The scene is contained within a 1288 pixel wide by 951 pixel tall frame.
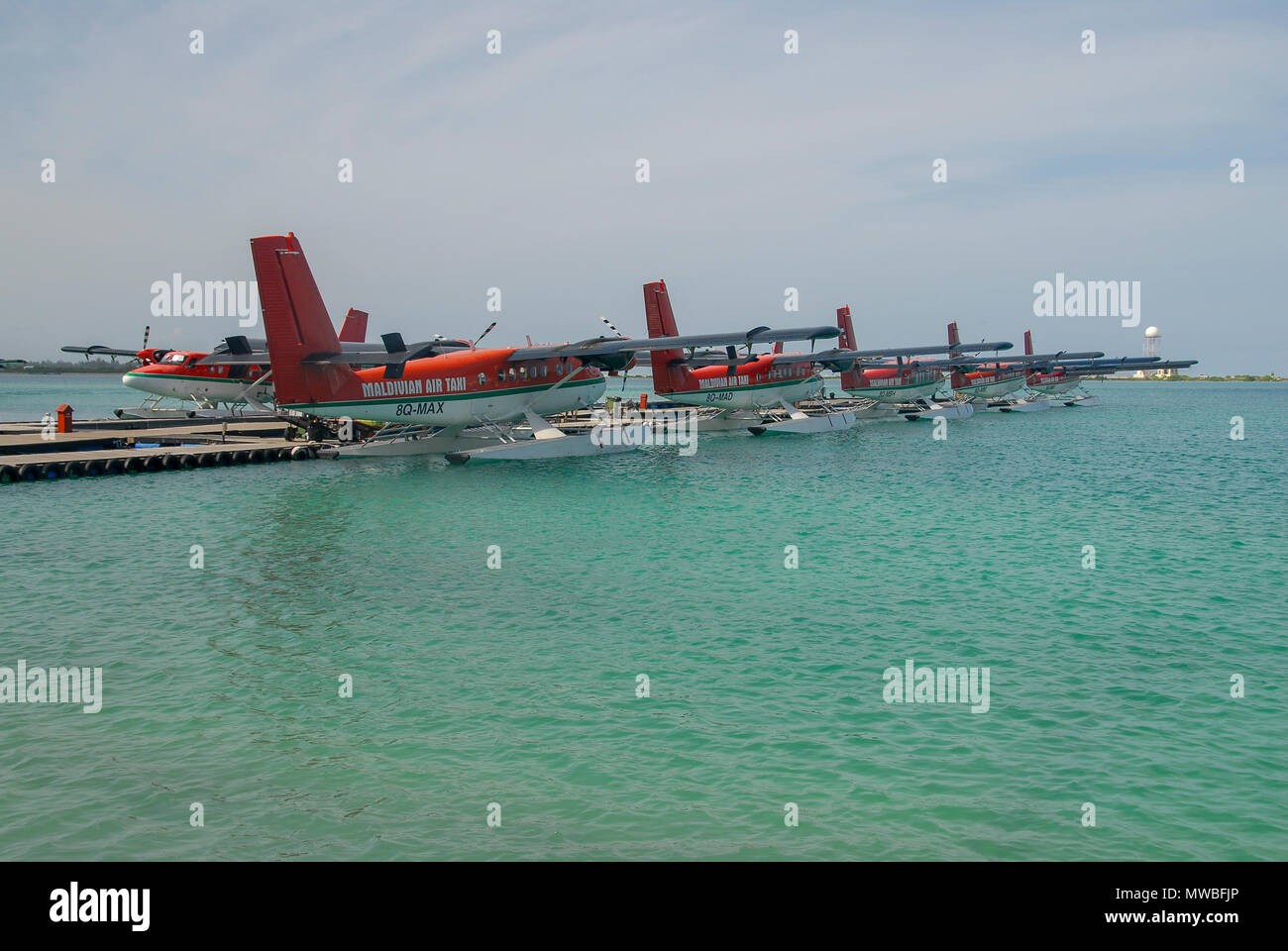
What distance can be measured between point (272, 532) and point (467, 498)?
5.99 meters

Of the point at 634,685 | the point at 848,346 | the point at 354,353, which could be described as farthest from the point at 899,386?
the point at 634,685

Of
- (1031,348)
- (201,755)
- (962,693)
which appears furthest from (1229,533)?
(1031,348)

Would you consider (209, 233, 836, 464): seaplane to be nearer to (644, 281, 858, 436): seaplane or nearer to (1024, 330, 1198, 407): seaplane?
(644, 281, 858, 436): seaplane

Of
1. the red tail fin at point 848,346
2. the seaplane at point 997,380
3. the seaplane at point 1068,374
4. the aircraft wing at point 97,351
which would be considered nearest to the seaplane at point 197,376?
the aircraft wing at point 97,351

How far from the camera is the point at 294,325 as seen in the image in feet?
89.8

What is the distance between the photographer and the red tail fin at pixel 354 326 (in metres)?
48.3

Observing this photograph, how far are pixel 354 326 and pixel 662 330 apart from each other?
17155 millimetres

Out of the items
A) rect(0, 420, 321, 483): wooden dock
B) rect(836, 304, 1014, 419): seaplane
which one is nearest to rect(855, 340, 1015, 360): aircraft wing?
rect(836, 304, 1014, 419): seaplane

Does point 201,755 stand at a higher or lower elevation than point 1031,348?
lower

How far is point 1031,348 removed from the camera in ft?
358

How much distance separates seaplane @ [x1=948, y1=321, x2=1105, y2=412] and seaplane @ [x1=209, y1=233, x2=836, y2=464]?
1787 inches

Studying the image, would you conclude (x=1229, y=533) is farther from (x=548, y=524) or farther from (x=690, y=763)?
(x=690, y=763)

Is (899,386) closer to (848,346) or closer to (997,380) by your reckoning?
(848,346)

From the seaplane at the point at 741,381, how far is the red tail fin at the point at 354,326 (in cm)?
1607
